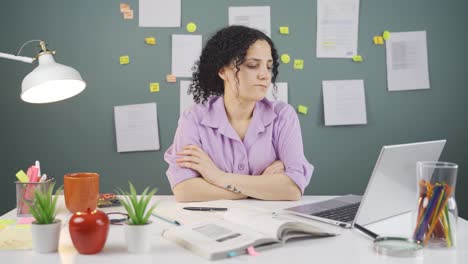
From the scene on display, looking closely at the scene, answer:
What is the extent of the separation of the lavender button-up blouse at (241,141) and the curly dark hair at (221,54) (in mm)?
210

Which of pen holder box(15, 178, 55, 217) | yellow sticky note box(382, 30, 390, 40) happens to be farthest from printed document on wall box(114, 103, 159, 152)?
pen holder box(15, 178, 55, 217)

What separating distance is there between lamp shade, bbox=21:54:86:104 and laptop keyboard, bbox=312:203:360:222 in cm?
86

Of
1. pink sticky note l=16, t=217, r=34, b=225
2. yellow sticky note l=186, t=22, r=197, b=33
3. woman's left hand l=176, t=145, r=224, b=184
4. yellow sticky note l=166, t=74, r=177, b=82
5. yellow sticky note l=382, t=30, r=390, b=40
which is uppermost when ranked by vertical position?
yellow sticky note l=186, t=22, r=197, b=33

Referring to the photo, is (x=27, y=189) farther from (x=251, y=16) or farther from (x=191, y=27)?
(x=251, y=16)

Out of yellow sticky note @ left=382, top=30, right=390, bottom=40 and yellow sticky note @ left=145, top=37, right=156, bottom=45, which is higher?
yellow sticky note @ left=382, top=30, right=390, bottom=40

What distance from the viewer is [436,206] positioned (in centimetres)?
111

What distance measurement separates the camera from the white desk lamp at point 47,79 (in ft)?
4.92

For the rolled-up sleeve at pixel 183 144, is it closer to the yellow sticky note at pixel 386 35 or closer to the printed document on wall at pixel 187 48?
the printed document on wall at pixel 187 48

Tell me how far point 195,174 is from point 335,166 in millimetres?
1585

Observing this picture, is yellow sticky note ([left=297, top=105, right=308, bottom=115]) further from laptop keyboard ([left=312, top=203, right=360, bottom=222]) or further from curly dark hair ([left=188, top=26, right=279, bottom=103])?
laptop keyboard ([left=312, top=203, right=360, bottom=222])

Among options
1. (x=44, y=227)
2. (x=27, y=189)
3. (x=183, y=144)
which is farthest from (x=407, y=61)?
(x=44, y=227)

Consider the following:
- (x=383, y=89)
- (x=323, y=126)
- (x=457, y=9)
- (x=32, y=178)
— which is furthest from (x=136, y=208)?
(x=457, y=9)

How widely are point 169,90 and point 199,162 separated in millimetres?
1353

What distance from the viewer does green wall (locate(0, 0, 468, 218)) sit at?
118 inches
